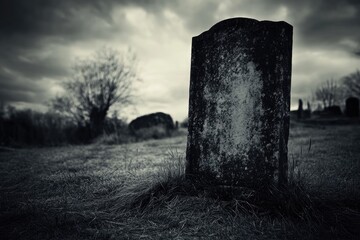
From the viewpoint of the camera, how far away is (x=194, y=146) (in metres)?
2.80

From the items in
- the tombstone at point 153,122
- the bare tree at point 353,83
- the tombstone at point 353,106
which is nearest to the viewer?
the tombstone at point 153,122

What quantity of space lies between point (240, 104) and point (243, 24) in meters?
0.86

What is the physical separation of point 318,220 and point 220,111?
53.0 inches

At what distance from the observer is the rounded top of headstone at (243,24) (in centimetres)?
240

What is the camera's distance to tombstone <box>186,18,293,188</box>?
2346 millimetres

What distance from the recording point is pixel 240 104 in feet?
8.31

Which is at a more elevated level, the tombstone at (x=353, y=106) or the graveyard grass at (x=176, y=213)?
the tombstone at (x=353, y=106)

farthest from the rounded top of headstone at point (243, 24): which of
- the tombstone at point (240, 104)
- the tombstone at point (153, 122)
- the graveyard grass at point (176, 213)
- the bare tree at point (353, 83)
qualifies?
the bare tree at point (353, 83)

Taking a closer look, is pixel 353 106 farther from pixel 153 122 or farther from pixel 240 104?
pixel 240 104

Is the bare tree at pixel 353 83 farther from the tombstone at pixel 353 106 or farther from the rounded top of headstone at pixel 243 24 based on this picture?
the rounded top of headstone at pixel 243 24

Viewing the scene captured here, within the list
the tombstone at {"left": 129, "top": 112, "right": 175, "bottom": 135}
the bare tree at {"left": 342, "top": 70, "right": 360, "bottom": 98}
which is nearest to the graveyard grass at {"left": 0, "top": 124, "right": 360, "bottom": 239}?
the tombstone at {"left": 129, "top": 112, "right": 175, "bottom": 135}

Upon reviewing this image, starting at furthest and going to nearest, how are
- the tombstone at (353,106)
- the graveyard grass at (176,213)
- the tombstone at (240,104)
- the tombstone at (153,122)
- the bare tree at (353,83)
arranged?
the bare tree at (353,83)
the tombstone at (353,106)
the tombstone at (153,122)
the tombstone at (240,104)
the graveyard grass at (176,213)

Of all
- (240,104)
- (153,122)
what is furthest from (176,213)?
(153,122)

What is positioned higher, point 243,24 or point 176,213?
point 243,24
